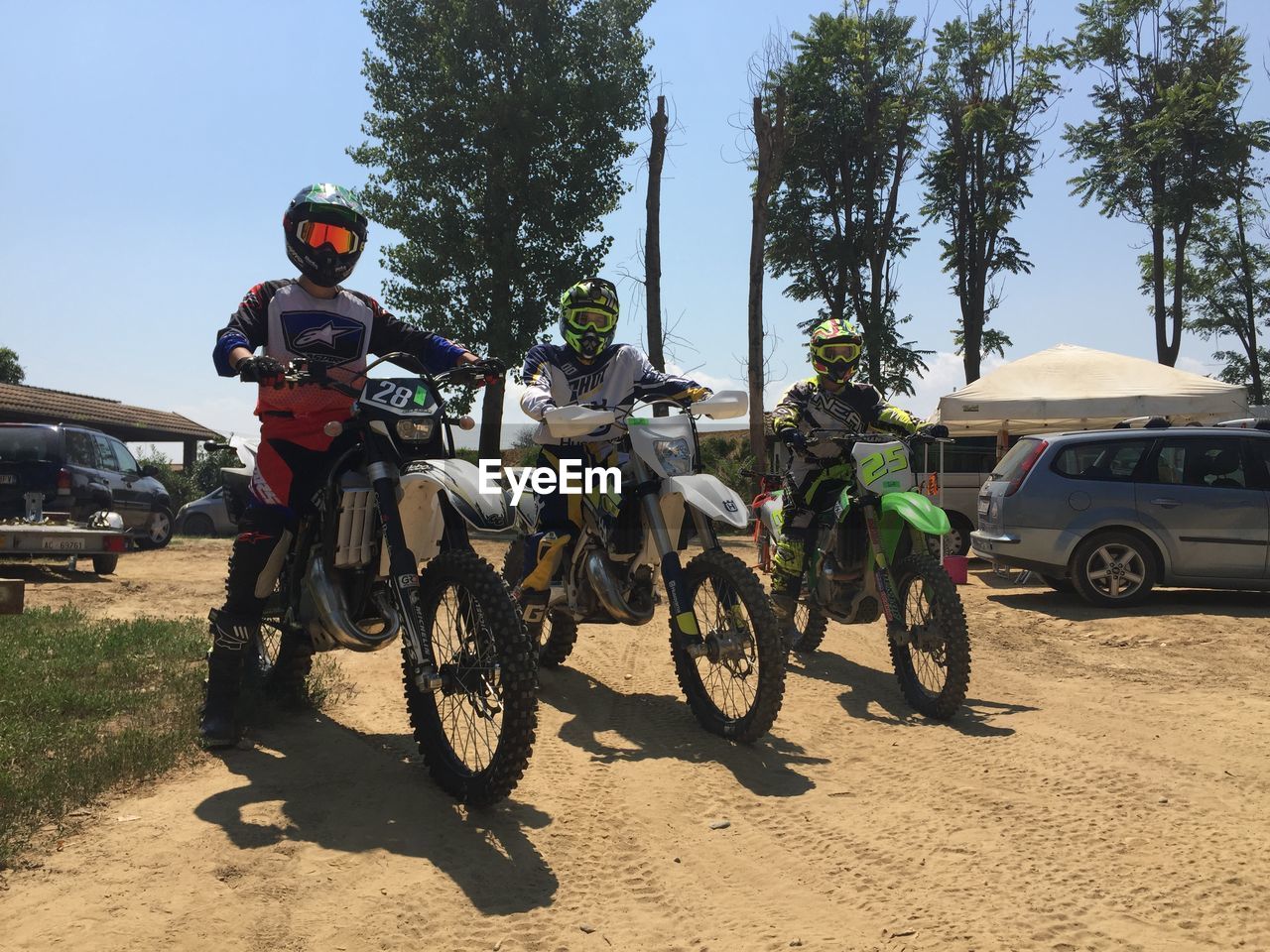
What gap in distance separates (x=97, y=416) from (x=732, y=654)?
2838 cm

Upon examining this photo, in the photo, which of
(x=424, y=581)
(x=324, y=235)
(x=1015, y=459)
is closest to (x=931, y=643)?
(x=424, y=581)

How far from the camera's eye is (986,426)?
1661 cm

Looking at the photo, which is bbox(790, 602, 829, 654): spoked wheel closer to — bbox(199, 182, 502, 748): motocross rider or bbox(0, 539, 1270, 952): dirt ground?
bbox(0, 539, 1270, 952): dirt ground

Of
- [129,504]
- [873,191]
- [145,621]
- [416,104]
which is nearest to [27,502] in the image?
[129,504]

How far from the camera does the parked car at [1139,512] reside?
389 inches

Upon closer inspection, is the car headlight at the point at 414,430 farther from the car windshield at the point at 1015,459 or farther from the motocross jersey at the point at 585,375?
the car windshield at the point at 1015,459

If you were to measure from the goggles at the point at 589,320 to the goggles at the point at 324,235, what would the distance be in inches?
60.2

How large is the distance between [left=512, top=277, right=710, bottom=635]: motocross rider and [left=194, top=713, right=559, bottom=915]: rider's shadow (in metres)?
1.39

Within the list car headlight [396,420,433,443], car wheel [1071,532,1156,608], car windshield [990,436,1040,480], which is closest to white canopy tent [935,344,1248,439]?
car windshield [990,436,1040,480]

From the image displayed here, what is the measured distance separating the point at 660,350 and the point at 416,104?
7.84m

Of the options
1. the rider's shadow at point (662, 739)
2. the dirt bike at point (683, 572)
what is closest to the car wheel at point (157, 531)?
the rider's shadow at point (662, 739)

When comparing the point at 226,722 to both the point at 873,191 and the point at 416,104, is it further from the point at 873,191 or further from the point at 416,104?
the point at 873,191

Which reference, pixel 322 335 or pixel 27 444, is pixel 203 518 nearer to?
pixel 27 444

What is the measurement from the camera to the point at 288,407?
4410 millimetres
